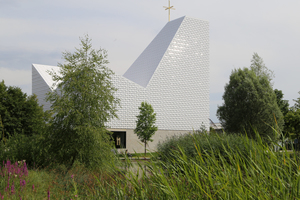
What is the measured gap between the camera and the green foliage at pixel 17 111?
20000 mm

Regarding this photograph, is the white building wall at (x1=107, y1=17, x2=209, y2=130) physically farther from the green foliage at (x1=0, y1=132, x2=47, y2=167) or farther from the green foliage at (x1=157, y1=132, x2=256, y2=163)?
the green foliage at (x1=0, y1=132, x2=47, y2=167)

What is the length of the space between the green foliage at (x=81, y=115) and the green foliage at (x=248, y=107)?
73.9ft

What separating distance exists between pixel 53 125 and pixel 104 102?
7.98ft

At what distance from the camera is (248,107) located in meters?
32.1

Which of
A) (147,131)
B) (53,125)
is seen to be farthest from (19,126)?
(147,131)

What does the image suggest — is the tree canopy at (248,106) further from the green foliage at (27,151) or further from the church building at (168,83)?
the green foliage at (27,151)

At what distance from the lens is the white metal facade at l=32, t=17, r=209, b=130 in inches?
1428

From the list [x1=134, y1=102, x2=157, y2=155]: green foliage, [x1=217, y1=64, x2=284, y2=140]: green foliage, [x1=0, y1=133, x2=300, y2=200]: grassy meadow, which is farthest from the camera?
[x1=217, y1=64, x2=284, y2=140]: green foliage

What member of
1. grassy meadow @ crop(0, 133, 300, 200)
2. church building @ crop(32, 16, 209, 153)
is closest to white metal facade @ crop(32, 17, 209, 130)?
church building @ crop(32, 16, 209, 153)

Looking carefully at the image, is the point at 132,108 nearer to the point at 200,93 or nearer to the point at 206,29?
the point at 200,93

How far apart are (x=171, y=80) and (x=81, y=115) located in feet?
92.4

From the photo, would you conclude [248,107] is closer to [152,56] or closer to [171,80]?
[171,80]

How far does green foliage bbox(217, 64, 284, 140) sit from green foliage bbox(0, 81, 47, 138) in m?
20.9

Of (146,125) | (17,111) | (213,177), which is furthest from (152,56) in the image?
(213,177)
